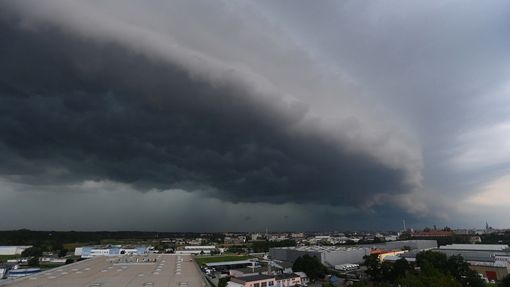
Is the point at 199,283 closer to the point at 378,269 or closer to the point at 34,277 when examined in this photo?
the point at 34,277

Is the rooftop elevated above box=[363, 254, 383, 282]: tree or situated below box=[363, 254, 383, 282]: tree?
below

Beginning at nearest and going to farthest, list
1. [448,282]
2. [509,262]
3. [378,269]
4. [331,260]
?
[448,282]
[378,269]
[509,262]
[331,260]

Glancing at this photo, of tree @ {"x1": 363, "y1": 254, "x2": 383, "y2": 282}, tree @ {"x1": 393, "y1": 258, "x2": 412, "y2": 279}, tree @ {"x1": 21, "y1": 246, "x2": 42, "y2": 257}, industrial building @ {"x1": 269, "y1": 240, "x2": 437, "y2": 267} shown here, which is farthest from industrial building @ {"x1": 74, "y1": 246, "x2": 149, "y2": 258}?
tree @ {"x1": 393, "y1": 258, "x2": 412, "y2": 279}

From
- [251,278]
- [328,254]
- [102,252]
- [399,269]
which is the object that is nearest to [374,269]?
[399,269]

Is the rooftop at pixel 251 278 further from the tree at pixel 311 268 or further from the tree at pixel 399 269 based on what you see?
the tree at pixel 399 269

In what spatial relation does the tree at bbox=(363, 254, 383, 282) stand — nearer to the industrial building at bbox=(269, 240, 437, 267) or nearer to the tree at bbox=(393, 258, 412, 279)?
the tree at bbox=(393, 258, 412, 279)

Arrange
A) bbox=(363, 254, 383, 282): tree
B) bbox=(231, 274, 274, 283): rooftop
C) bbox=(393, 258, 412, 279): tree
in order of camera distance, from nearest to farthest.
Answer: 1. bbox=(231, 274, 274, 283): rooftop
2. bbox=(393, 258, 412, 279): tree
3. bbox=(363, 254, 383, 282): tree

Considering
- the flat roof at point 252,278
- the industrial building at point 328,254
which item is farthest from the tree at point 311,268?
the industrial building at point 328,254

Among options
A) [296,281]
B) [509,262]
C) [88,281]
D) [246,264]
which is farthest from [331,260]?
[88,281]

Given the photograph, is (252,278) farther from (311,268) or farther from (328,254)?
(328,254)

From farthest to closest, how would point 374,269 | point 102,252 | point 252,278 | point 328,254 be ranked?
point 102,252
point 328,254
point 374,269
point 252,278

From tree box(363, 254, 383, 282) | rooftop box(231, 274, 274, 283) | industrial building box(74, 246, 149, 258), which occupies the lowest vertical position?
industrial building box(74, 246, 149, 258)
